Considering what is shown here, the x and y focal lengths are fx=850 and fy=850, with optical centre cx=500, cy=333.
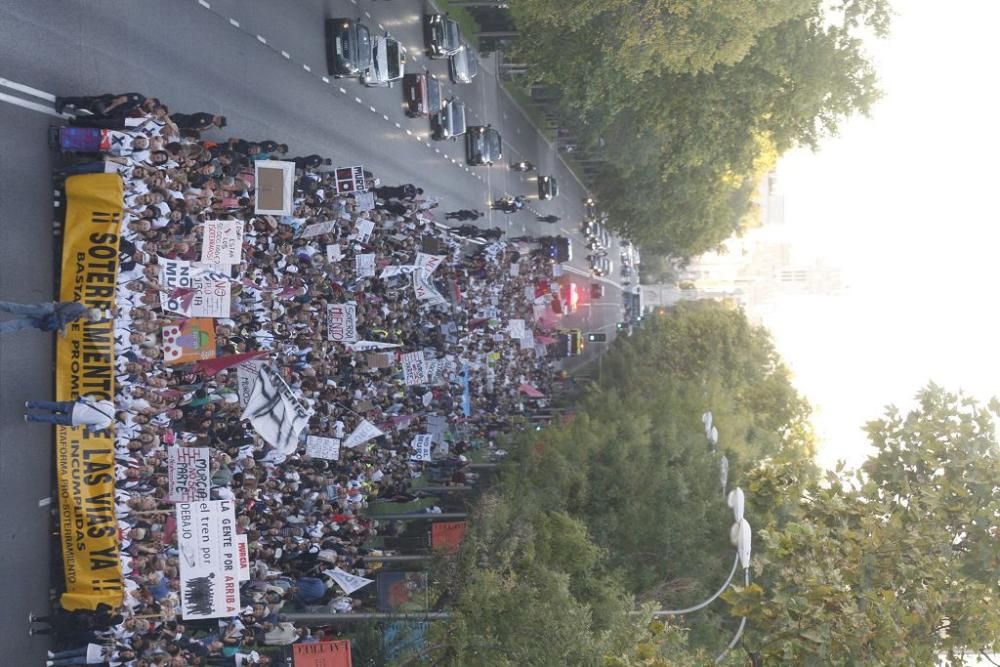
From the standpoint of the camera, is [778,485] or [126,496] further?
[778,485]

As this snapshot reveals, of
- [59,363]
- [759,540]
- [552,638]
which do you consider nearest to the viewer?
[59,363]

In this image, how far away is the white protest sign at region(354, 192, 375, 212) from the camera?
23672 mm

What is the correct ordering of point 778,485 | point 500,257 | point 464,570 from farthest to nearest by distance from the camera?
1. point 500,257
2. point 778,485
3. point 464,570

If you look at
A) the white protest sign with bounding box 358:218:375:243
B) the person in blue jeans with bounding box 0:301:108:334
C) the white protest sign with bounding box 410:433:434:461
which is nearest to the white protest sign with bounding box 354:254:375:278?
the white protest sign with bounding box 358:218:375:243

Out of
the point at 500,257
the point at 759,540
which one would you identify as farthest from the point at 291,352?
the point at 500,257

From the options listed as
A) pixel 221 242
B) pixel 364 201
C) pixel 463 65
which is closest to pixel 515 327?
pixel 463 65

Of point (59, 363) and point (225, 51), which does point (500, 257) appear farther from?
point (59, 363)

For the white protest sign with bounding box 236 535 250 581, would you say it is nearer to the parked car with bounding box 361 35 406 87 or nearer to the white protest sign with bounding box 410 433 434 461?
the white protest sign with bounding box 410 433 434 461

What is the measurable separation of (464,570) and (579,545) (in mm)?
4001

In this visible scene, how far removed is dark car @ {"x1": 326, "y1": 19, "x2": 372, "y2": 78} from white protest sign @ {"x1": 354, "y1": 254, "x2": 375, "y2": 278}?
643 cm

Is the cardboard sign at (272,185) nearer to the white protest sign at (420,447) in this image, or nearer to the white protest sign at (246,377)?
the white protest sign at (246,377)

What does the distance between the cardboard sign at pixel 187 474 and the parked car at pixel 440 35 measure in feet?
71.9

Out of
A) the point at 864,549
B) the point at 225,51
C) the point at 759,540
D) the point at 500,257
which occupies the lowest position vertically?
the point at 759,540

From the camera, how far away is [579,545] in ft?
69.5
